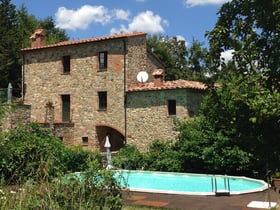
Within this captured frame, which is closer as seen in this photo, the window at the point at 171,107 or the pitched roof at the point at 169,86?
the pitched roof at the point at 169,86

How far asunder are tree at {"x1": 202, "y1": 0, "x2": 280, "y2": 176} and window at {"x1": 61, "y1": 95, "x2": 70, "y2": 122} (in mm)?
20996

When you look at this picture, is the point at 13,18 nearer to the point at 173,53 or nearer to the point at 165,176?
the point at 173,53

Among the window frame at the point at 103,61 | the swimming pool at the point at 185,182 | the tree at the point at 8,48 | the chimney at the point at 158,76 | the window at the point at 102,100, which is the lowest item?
the swimming pool at the point at 185,182

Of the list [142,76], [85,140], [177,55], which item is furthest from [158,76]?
[177,55]

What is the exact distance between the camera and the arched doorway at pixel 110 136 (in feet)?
76.4

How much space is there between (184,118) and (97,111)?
6.09 m

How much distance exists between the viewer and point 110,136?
2378cm

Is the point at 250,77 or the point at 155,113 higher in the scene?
the point at 155,113

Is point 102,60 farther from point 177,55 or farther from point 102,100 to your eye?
point 177,55

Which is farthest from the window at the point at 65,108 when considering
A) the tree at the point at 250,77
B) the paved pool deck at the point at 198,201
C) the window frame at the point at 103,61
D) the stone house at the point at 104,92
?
the tree at the point at 250,77

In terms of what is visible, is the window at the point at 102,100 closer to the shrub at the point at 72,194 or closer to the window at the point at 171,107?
the window at the point at 171,107

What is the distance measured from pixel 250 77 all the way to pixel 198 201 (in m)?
6.65

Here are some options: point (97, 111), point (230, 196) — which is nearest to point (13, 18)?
point (97, 111)

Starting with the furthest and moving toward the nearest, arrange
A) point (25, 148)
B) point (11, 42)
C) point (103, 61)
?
point (11, 42), point (103, 61), point (25, 148)
